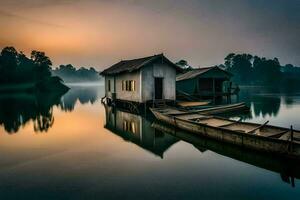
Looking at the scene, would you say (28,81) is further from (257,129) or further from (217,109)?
(257,129)

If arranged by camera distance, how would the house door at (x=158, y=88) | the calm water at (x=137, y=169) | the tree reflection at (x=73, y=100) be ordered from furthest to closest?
the tree reflection at (x=73, y=100) → the house door at (x=158, y=88) → the calm water at (x=137, y=169)

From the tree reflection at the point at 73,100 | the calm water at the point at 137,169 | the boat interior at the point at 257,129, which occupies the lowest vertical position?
the calm water at the point at 137,169

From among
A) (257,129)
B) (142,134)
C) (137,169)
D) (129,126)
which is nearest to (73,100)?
(129,126)

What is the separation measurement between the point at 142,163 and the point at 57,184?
3.69 metres

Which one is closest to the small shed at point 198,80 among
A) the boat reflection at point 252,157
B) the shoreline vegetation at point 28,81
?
the boat reflection at point 252,157

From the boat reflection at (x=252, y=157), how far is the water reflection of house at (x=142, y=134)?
4.17 ft

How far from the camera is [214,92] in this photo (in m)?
37.5

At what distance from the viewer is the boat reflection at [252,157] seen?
366 inches

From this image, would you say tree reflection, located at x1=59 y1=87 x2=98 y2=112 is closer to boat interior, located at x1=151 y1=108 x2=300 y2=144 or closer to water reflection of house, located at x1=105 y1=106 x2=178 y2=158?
water reflection of house, located at x1=105 y1=106 x2=178 y2=158

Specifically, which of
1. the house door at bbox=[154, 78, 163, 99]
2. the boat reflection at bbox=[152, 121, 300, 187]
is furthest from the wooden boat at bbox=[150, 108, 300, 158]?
the house door at bbox=[154, 78, 163, 99]

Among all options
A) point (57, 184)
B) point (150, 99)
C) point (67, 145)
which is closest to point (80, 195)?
point (57, 184)

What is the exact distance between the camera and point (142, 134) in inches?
641

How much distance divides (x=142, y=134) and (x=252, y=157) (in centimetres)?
747

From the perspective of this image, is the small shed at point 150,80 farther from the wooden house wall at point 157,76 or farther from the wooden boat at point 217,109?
the wooden boat at point 217,109
